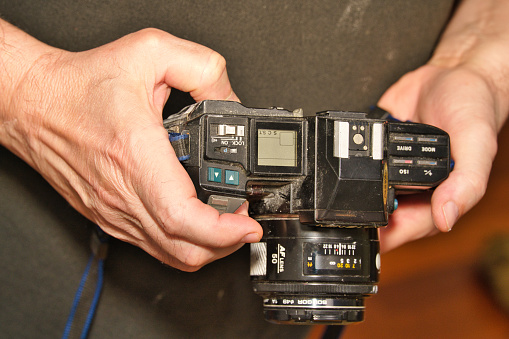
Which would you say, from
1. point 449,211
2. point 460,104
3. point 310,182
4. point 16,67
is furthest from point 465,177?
point 16,67

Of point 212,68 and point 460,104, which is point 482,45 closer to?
point 460,104

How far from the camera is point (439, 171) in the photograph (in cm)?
75

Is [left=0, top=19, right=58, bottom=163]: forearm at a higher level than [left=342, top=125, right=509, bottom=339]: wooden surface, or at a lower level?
higher

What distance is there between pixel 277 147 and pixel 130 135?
209 millimetres

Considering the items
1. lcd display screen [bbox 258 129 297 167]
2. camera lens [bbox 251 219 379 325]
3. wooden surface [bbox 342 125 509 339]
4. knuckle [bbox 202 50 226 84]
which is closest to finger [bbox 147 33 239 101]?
knuckle [bbox 202 50 226 84]

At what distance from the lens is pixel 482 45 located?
3.64 feet

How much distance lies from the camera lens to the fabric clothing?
347 millimetres

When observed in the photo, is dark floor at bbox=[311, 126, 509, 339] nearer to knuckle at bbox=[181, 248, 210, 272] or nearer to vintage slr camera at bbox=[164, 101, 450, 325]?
vintage slr camera at bbox=[164, 101, 450, 325]

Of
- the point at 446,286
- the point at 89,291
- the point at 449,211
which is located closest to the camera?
the point at 449,211

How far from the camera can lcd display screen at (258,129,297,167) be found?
670mm

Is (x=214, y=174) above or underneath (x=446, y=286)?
above

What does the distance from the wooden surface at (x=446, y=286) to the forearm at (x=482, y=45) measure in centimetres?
53

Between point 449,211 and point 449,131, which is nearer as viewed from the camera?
point 449,211

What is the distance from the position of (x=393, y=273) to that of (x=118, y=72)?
→ 43.8 inches
